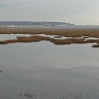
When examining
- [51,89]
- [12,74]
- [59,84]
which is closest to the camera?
[51,89]

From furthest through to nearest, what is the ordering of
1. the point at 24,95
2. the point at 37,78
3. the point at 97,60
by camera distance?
1. the point at 97,60
2. the point at 37,78
3. the point at 24,95

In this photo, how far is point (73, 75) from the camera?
1527cm

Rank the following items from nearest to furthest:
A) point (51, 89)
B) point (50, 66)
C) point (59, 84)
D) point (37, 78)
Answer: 1. point (51, 89)
2. point (59, 84)
3. point (37, 78)
4. point (50, 66)

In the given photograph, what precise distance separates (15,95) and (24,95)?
506mm

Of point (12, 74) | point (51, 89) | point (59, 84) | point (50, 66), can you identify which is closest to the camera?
point (51, 89)

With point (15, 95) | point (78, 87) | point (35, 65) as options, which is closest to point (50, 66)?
point (35, 65)

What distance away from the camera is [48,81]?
13.7 meters

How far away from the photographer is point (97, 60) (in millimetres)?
21344

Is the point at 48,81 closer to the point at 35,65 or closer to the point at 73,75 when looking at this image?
the point at 73,75

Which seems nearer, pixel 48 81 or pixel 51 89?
pixel 51 89

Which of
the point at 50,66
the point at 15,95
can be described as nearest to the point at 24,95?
the point at 15,95

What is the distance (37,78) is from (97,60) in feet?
29.4

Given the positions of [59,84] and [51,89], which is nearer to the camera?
[51,89]

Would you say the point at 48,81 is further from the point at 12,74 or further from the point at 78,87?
the point at 12,74
